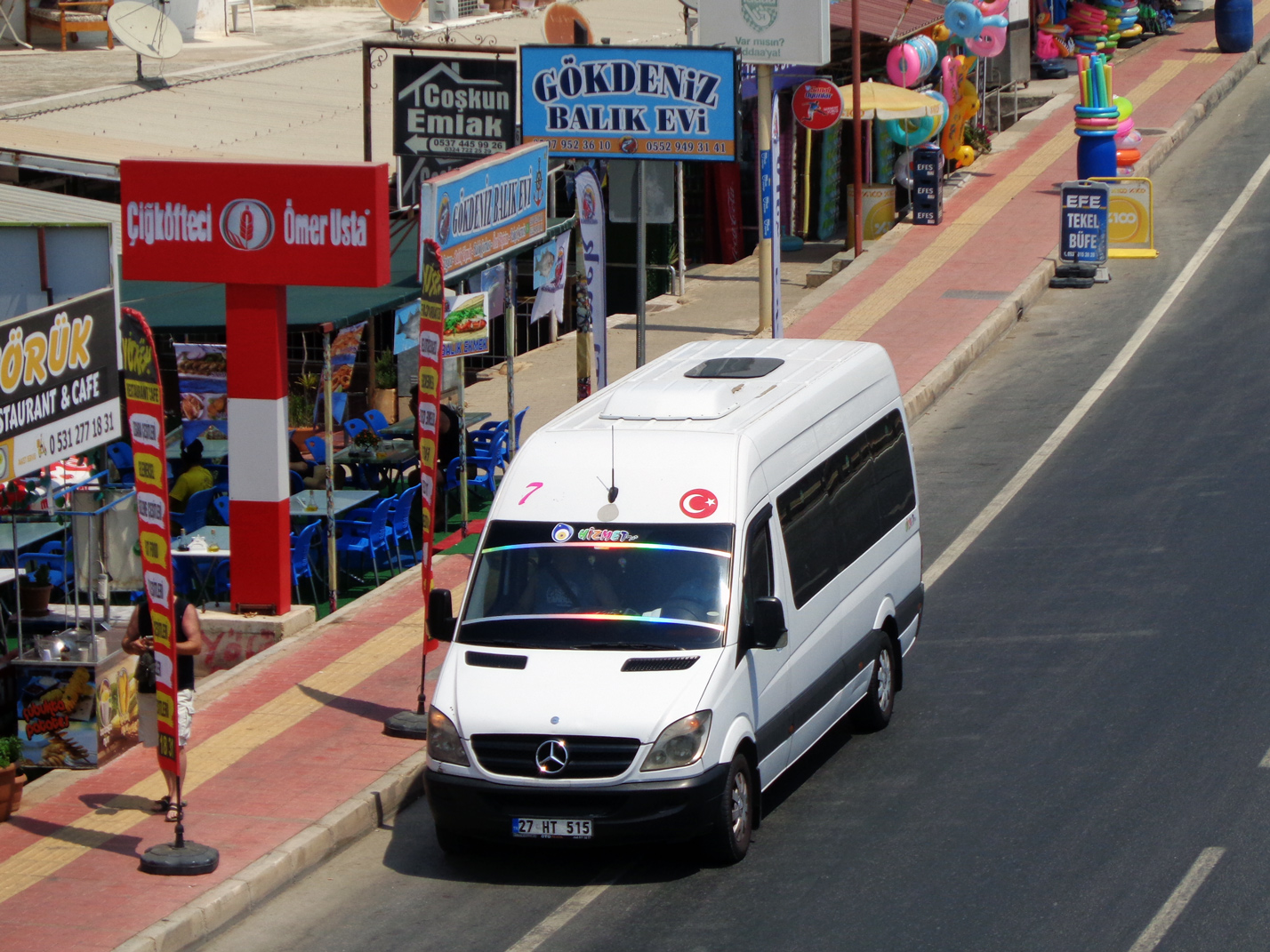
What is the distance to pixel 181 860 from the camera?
9992mm

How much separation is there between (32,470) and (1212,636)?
8.48 meters

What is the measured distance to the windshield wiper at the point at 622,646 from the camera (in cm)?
996

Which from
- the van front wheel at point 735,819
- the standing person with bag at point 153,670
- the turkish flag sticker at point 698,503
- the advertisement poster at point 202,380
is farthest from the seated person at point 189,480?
the van front wheel at point 735,819

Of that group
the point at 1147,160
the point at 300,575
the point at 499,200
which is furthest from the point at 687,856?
the point at 1147,160

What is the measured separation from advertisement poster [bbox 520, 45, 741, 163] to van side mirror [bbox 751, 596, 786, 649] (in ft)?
33.9

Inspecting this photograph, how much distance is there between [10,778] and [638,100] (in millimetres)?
11044

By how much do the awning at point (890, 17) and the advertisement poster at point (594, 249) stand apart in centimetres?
1283

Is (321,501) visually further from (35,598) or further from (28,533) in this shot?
(35,598)

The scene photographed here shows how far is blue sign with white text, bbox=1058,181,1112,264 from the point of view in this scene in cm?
2550

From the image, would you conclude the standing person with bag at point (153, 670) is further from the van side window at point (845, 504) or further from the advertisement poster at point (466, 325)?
the advertisement poster at point (466, 325)

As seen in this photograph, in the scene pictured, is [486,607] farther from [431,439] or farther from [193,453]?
[193,453]

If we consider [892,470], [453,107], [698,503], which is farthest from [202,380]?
[698,503]

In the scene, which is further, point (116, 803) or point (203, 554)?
point (203, 554)

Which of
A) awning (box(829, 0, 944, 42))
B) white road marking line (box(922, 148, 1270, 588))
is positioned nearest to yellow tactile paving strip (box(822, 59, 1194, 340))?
awning (box(829, 0, 944, 42))
